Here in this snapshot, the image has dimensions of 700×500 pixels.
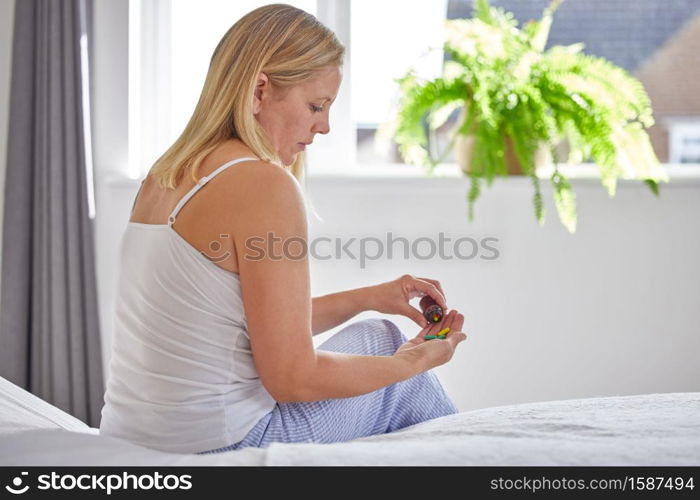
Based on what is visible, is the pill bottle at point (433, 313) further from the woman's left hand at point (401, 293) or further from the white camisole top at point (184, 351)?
the white camisole top at point (184, 351)

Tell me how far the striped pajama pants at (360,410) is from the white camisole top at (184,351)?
41 mm

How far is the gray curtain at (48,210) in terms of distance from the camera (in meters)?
2.21

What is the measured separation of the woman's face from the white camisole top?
15 centimetres

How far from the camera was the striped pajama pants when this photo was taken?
113 centimetres

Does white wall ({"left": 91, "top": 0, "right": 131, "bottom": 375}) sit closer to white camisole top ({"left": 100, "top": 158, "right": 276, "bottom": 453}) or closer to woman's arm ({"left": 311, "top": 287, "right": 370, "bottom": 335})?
woman's arm ({"left": 311, "top": 287, "right": 370, "bottom": 335})

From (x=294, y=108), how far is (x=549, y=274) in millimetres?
1268

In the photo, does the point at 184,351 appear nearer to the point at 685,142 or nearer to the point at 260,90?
the point at 260,90

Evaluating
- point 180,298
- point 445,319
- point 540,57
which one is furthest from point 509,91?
point 180,298

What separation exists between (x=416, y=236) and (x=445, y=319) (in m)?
0.94

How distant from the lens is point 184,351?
3.55 ft

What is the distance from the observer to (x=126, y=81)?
7.54 feet

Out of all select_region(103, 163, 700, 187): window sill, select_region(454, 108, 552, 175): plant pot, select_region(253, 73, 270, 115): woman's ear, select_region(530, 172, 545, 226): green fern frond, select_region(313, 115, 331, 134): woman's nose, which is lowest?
select_region(530, 172, 545, 226): green fern frond

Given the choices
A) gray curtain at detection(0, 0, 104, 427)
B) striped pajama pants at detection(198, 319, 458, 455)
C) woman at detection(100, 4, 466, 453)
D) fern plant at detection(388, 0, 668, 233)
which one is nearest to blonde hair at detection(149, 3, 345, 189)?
woman at detection(100, 4, 466, 453)
